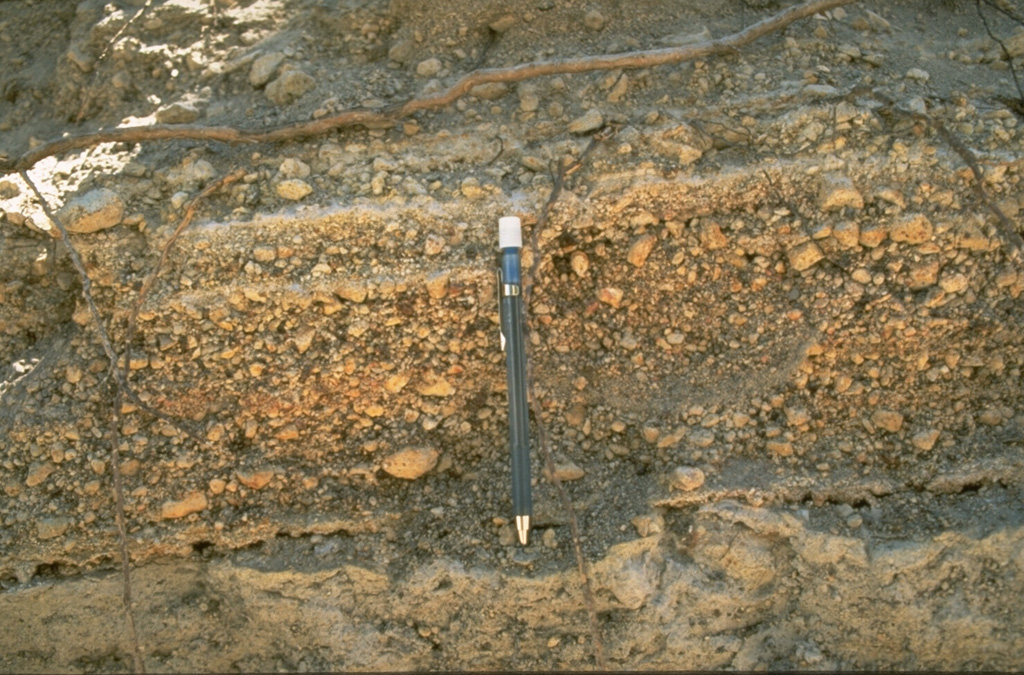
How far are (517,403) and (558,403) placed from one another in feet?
0.60

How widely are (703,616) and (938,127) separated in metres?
1.34

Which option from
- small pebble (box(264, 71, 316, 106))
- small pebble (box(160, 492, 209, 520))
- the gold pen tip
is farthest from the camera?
small pebble (box(264, 71, 316, 106))

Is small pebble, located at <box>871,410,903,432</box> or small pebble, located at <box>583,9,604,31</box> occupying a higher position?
small pebble, located at <box>583,9,604,31</box>

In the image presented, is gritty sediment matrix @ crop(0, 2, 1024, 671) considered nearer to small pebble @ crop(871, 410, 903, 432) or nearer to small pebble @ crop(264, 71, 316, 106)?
small pebble @ crop(871, 410, 903, 432)

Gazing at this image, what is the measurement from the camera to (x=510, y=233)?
2473 millimetres

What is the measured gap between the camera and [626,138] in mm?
2625

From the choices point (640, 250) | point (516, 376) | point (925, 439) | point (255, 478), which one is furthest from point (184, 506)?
point (925, 439)

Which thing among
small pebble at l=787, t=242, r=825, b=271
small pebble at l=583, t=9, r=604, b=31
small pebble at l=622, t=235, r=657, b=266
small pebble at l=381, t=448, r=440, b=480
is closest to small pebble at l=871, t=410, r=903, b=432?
small pebble at l=787, t=242, r=825, b=271

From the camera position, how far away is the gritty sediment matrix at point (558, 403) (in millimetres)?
2500

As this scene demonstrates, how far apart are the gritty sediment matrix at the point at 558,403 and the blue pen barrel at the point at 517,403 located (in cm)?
10

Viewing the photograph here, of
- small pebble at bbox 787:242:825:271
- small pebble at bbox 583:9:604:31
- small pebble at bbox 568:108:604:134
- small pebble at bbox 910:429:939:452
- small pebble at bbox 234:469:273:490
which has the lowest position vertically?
small pebble at bbox 910:429:939:452

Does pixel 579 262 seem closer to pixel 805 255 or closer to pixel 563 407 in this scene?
pixel 563 407

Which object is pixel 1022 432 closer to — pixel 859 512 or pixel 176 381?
pixel 859 512

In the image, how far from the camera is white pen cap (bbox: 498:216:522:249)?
2473 mm
